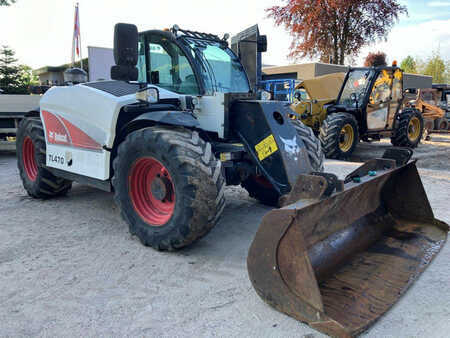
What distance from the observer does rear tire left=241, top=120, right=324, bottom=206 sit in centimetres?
386

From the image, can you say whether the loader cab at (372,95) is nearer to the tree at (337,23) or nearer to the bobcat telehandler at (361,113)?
the bobcat telehandler at (361,113)

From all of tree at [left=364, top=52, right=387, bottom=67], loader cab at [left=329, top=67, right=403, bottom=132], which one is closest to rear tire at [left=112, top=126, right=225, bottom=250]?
loader cab at [left=329, top=67, right=403, bottom=132]

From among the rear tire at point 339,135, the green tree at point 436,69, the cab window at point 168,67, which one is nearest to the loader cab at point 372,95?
the rear tire at point 339,135

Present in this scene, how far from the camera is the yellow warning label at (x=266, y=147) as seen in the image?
3.44 metres

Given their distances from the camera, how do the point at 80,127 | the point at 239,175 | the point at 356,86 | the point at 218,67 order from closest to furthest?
1. the point at 239,175
2. the point at 80,127
3. the point at 218,67
4. the point at 356,86

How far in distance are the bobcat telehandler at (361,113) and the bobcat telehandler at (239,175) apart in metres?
4.63

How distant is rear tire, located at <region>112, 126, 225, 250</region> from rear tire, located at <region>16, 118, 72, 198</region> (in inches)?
76.6

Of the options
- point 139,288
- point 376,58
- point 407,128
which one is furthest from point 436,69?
point 139,288

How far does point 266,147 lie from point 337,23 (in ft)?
63.6

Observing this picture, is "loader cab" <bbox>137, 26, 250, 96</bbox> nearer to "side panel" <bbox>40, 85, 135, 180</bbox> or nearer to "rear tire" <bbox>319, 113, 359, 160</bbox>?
"side panel" <bbox>40, 85, 135, 180</bbox>

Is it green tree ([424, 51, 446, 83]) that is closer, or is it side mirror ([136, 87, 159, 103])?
side mirror ([136, 87, 159, 103])

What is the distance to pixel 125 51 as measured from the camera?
3152 millimetres

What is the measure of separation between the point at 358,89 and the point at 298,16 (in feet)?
43.8

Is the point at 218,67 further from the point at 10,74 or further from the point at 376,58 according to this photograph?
the point at 376,58
